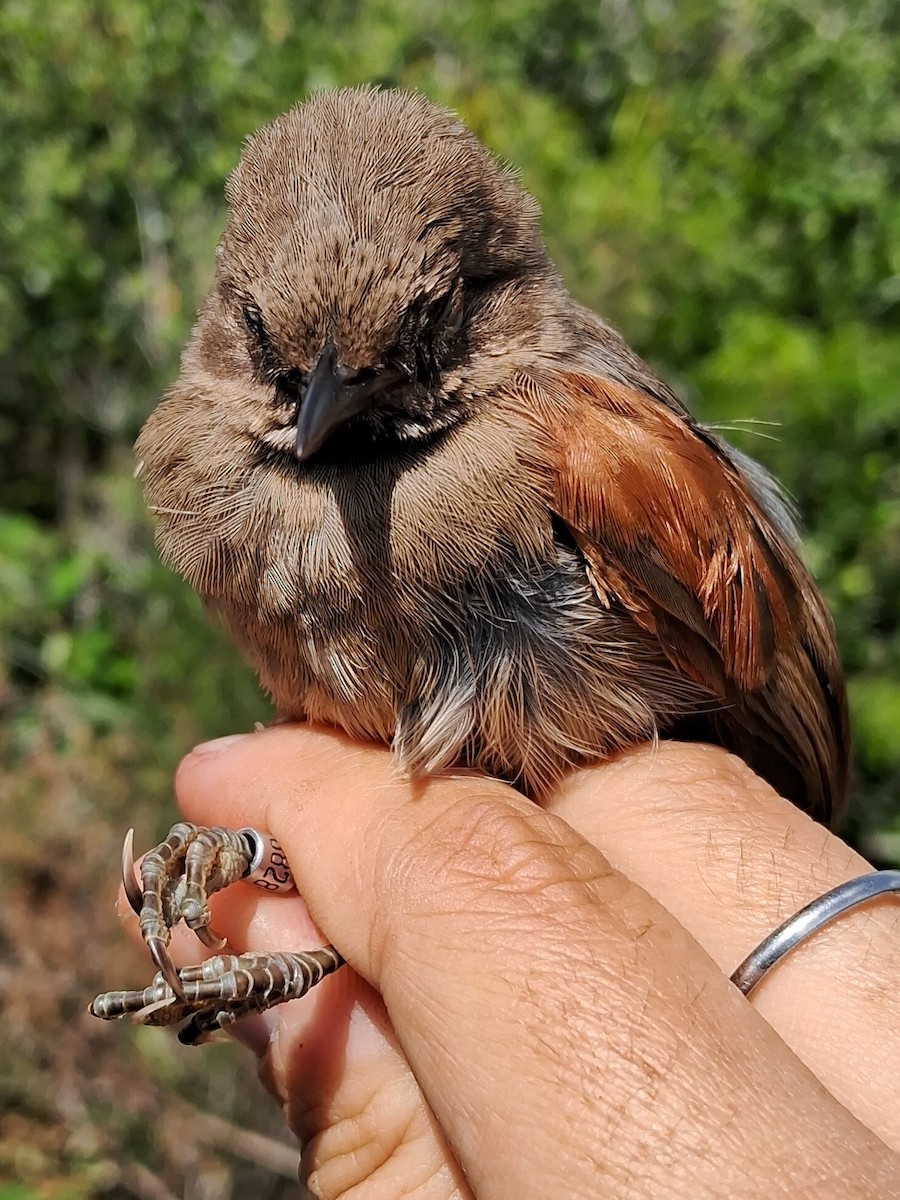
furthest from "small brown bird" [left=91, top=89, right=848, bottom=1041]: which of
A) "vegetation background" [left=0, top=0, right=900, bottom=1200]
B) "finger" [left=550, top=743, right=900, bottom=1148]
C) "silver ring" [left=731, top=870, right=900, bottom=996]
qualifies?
"vegetation background" [left=0, top=0, right=900, bottom=1200]

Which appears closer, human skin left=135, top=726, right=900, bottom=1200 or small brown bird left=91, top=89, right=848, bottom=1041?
human skin left=135, top=726, right=900, bottom=1200

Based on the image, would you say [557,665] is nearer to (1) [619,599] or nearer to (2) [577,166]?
(1) [619,599]

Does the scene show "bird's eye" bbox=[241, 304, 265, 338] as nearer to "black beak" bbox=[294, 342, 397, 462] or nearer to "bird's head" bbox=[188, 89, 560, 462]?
"bird's head" bbox=[188, 89, 560, 462]

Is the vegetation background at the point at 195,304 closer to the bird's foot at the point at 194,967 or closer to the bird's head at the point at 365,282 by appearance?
the bird's foot at the point at 194,967

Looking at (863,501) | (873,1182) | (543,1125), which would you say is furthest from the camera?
(863,501)

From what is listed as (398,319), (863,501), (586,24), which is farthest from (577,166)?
(398,319)

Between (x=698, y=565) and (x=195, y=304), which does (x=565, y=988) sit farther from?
(x=195, y=304)

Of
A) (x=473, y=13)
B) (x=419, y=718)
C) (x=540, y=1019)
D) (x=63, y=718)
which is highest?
(x=473, y=13)

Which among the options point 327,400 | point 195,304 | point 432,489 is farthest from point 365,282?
point 195,304
